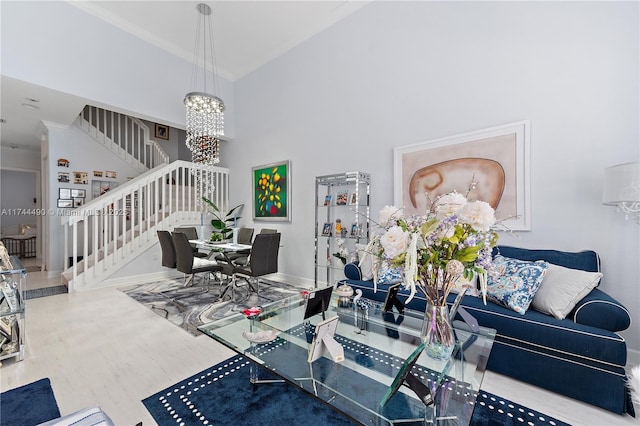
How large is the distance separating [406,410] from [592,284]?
1844 mm

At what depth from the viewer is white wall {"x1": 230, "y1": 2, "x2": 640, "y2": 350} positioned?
2.38 metres

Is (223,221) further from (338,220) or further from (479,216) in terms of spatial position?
(479,216)

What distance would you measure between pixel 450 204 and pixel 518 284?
1.48 metres

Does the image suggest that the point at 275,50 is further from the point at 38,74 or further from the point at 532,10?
the point at 532,10

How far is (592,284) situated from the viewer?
2010 millimetres

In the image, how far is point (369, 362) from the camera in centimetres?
157

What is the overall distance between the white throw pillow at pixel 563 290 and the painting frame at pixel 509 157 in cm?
57

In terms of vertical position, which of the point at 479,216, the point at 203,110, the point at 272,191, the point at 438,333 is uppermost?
the point at 203,110

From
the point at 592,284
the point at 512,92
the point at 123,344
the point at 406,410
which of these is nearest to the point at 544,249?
the point at 592,284

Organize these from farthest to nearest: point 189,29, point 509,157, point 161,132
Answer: point 161,132 < point 189,29 < point 509,157

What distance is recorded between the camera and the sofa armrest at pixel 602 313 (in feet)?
5.81

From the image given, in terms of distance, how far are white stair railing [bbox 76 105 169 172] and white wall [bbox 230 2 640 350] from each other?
440 centimetres

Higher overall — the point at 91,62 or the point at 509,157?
the point at 91,62

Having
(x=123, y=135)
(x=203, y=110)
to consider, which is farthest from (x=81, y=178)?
(x=203, y=110)
